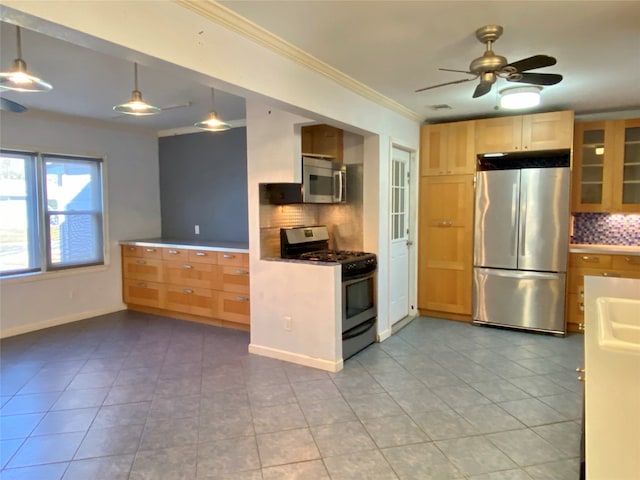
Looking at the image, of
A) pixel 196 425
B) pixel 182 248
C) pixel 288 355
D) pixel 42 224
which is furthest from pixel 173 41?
pixel 42 224

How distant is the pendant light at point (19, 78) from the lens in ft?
6.98

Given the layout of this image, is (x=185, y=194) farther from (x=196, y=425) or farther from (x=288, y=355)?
(x=196, y=425)

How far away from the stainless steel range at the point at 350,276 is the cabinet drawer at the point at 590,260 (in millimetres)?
2189

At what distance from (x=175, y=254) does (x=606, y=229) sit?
5.09 meters

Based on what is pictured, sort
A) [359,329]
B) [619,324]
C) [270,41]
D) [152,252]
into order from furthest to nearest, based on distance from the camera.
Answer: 1. [152,252]
2. [359,329]
3. [270,41]
4. [619,324]

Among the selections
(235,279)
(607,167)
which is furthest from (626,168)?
(235,279)

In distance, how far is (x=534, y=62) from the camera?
2.35 meters

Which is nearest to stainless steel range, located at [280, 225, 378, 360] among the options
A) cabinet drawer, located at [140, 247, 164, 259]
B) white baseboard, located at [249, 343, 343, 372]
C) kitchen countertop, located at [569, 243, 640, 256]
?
white baseboard, located at [249, 343, 343, 372]

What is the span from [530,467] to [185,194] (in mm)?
5124

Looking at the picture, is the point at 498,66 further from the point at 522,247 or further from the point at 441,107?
the point at 522,247

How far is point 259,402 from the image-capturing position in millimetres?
2973

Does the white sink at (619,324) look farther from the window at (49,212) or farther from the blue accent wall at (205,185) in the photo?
the window at (49,212)

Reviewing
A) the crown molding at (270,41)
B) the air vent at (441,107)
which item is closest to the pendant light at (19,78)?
the crown molding at (270,41)

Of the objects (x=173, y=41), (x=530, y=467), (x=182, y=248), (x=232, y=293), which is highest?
Answer: (x=173, y=41)
